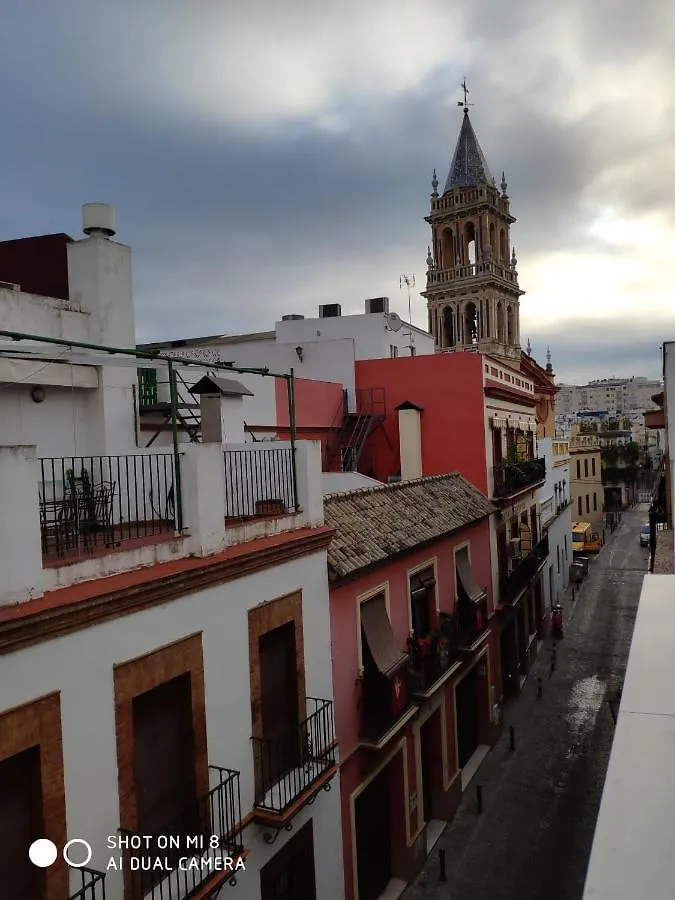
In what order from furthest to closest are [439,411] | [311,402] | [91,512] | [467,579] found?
[439,411] → [311,402] → [467,579] → [91,512]

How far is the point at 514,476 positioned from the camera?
20984mm

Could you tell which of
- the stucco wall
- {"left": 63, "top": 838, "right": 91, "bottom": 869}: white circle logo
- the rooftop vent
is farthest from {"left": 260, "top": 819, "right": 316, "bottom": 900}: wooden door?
the rooftop vent

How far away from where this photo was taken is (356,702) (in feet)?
37.2

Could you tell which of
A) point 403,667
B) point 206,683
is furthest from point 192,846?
point 403,667

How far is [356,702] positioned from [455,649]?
451 centimetres

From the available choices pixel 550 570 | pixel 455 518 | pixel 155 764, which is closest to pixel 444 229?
pixel 550 570

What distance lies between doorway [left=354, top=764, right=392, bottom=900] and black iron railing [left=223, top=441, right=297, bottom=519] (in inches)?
208

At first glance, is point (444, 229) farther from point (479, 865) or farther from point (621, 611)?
point (479, 865)

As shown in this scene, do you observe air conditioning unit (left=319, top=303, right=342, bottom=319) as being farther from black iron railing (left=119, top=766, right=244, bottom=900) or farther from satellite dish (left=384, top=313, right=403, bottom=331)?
black iron railing (left=119, top=766, right=244, bottom=900)

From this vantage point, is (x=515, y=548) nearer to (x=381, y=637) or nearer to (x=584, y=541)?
(x=381, y=637)

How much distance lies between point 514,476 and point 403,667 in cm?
1037

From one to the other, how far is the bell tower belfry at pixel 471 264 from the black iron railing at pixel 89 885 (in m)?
44.6

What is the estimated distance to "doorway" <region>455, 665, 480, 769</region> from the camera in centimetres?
1642

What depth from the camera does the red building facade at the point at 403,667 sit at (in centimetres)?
1126
